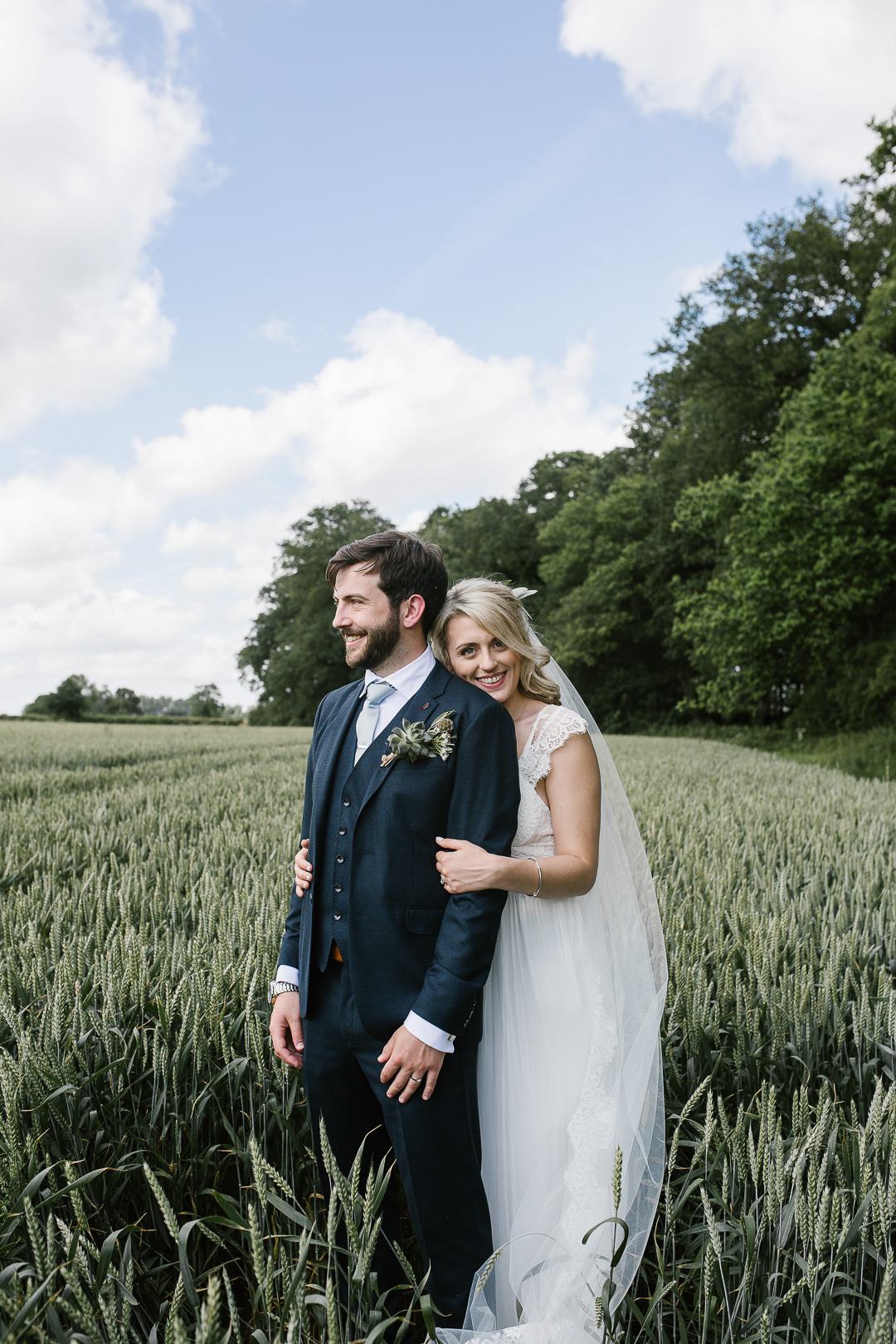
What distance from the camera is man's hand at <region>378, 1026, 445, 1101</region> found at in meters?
1.65

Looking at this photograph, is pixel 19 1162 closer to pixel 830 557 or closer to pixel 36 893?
pixel 36 893

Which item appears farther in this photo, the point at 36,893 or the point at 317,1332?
the point at 36,893

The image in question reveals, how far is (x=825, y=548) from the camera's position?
19734 mm

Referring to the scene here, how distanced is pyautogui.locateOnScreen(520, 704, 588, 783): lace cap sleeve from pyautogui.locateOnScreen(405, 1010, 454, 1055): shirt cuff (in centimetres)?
65

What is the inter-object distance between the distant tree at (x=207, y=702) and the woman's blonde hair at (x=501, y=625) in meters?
87.6

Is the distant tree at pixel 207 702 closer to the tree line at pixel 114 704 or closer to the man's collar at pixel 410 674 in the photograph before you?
the tree line at pixel 114 704

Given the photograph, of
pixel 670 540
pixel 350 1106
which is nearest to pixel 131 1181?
pixel 350 1106

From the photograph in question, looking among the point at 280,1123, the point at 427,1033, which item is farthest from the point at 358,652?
the point at 280,1123

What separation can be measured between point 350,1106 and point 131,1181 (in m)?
0.71

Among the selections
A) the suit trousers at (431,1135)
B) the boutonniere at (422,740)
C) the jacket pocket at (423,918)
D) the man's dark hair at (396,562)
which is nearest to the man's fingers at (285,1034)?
the suit trousers at (431,1135)

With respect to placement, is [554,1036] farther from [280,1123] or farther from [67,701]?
[67,701]

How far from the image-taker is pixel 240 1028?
2.55 metres

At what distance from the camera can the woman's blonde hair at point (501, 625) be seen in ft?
6.86

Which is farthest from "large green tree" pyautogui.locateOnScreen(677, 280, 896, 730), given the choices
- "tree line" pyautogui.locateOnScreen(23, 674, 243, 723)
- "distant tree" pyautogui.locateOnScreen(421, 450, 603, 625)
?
"tree line" pyautogui.locateOnScreen(23, 674, 243, 723)
